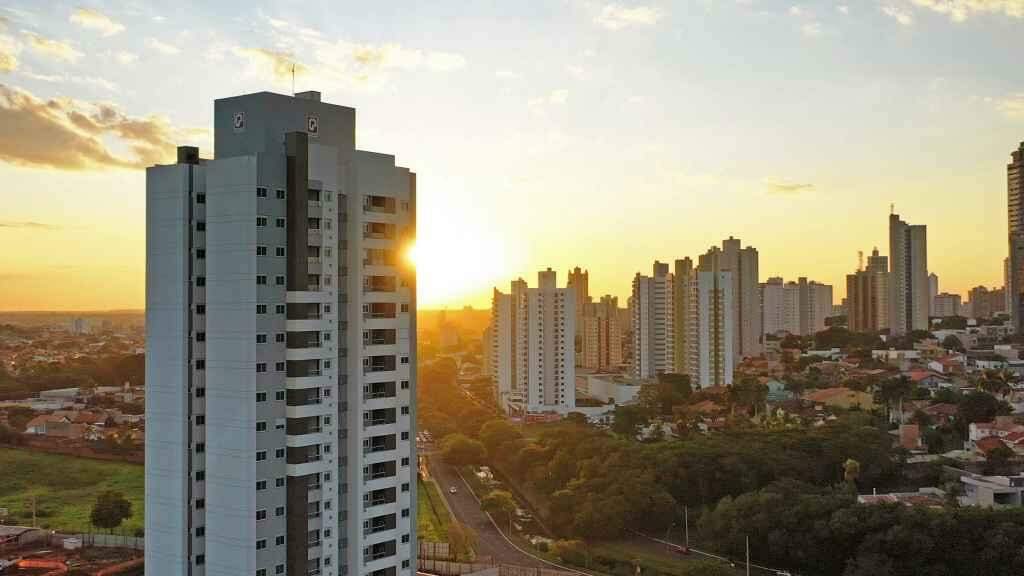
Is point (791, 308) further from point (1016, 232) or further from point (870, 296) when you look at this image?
point (1016, 232)

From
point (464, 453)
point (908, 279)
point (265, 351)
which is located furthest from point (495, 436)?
point (908, 279)

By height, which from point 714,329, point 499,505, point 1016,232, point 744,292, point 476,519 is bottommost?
point 476,519

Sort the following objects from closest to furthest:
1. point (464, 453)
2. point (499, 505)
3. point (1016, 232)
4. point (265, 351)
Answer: point (265, 351) → point (499, 505) → point (464, 453) → point (1016, 232)

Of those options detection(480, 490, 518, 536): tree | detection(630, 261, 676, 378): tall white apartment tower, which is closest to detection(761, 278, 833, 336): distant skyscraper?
detection(630, 261, 676, 378): tall white apartment tower

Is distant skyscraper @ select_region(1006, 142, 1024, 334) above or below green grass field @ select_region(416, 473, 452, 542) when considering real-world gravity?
above

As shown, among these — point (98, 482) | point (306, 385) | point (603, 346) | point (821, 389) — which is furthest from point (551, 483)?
point (603, 346)

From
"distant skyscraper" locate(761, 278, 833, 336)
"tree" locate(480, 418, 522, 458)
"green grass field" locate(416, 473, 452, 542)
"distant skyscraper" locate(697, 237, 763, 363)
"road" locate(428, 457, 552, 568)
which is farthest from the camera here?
"distant skyscraper" locate(761, 278, 833, 336)

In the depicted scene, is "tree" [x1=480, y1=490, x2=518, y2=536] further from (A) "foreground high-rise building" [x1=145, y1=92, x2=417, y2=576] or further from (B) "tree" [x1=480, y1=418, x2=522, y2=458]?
(A) "foreground high-rise building" [x1=145, y1=92, x2=417, y2=576]

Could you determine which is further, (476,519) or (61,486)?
(61,486)
